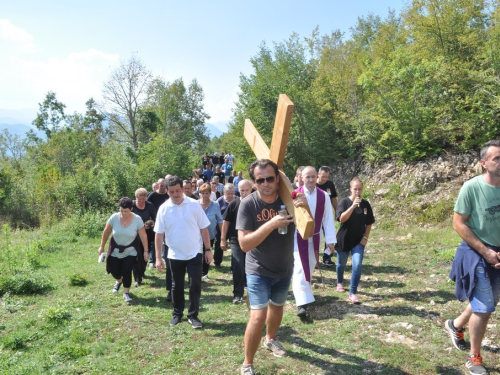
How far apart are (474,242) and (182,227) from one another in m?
3.51

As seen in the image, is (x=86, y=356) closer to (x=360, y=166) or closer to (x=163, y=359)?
(x=163, y=359)

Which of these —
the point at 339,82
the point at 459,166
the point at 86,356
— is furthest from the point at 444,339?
the point at 339,82

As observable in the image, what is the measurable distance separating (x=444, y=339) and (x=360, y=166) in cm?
1337

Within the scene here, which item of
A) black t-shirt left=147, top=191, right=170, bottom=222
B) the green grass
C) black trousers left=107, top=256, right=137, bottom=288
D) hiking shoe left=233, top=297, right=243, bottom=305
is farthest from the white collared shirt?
black t-shirt left=147, top=191, right=170, bottom=222

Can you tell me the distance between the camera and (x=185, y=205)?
5309 mm

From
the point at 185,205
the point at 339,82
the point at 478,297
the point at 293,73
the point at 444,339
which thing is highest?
the point at 293,73

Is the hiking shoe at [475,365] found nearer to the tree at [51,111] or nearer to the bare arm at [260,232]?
the bare arm at [260,232]

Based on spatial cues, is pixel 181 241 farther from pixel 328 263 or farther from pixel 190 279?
pixel 328 263

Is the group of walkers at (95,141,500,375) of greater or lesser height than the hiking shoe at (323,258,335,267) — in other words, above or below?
above

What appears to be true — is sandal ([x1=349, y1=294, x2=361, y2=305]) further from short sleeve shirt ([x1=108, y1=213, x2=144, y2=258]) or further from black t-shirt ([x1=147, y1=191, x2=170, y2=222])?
black t-shirt ([x1=147, y1=191, x2=170, y2=222])

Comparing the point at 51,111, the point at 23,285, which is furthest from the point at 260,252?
the point at 51,111

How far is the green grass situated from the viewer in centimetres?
403

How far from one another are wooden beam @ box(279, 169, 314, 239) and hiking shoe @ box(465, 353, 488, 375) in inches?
88.1

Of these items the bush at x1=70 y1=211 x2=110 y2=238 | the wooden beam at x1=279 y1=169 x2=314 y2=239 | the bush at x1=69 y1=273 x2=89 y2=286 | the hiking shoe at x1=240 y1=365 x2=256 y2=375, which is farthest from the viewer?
the bush at x1=70 y1=211 x2=110 y2=238
